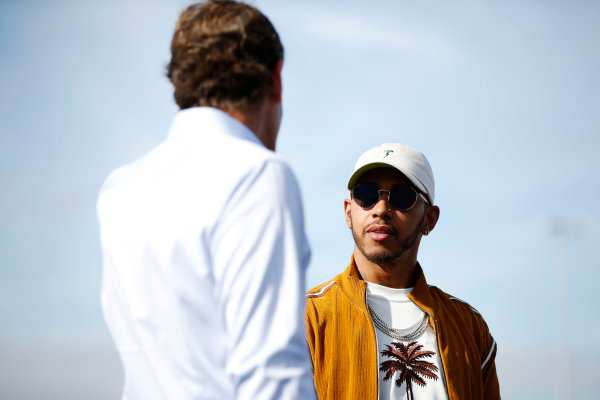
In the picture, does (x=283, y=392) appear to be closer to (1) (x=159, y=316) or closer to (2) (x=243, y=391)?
(2) (x=243, y=391)

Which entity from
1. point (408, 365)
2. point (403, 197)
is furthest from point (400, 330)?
point (403, 197)

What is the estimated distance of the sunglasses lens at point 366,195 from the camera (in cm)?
423

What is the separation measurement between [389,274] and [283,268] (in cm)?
278

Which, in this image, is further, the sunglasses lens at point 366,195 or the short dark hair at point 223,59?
the sunglasses lens at point 366,195

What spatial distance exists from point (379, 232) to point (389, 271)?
28 centimetres

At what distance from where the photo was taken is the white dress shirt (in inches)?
58.9

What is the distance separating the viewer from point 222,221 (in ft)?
5.05

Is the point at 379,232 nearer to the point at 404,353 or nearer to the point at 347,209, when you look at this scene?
the point at 347,209

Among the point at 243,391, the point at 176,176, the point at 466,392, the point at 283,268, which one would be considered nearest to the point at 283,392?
the point at 243,391

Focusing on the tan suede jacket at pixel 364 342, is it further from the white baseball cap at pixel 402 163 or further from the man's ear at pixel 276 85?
the man's ear at pixel 276 85

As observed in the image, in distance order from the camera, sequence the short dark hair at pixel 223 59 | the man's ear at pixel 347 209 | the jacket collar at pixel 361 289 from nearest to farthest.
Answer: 1. the short dark hair at pixel 223 59
2. the jacket collar at pixel 361 289
3. the man's ear at pixel 347 209

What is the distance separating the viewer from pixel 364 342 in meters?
3.85

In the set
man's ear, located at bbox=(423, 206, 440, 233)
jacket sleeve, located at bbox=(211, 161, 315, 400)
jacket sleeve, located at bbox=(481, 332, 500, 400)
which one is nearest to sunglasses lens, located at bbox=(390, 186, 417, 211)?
man's ear, located at bbox=(423, 206, 440, 233)

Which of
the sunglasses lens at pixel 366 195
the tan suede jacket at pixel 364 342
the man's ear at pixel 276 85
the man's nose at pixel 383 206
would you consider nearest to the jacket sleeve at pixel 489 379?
the tan suede jacket at pixel 364 342
